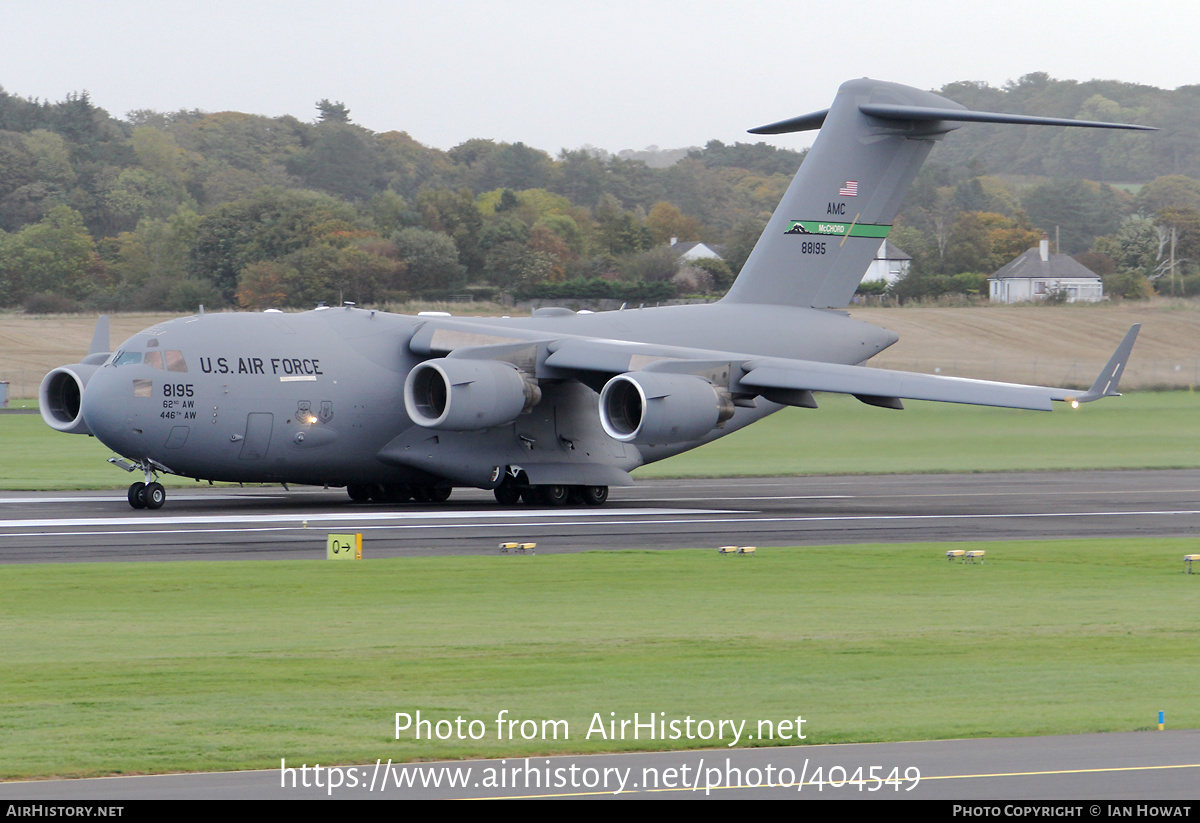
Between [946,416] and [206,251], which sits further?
[206,251]

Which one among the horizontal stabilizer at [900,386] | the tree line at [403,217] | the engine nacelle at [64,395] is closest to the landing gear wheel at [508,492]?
the horizontal stabilizer at [900,386]

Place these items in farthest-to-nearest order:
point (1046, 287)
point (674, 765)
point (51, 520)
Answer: point (1046, 287), point (51, 520), point (674, 765)

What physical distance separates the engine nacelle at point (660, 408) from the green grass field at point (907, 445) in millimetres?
11650

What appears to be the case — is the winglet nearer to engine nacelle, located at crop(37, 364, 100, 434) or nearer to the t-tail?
the t-tail

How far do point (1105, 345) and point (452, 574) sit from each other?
48.1 meters

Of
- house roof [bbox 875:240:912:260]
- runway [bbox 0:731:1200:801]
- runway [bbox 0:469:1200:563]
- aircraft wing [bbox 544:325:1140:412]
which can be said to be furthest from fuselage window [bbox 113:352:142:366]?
house roof [bbox 875:240:912:260]

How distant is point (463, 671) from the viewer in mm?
11758

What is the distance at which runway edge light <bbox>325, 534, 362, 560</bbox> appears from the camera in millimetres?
19109

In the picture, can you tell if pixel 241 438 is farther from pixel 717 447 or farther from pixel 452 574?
pixel 717 447

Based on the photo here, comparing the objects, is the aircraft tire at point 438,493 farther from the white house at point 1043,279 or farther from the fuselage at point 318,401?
the white house at point 1043,279

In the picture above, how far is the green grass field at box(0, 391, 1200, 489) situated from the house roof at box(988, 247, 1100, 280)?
26.1 m

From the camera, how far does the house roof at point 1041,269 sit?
2894 inches
